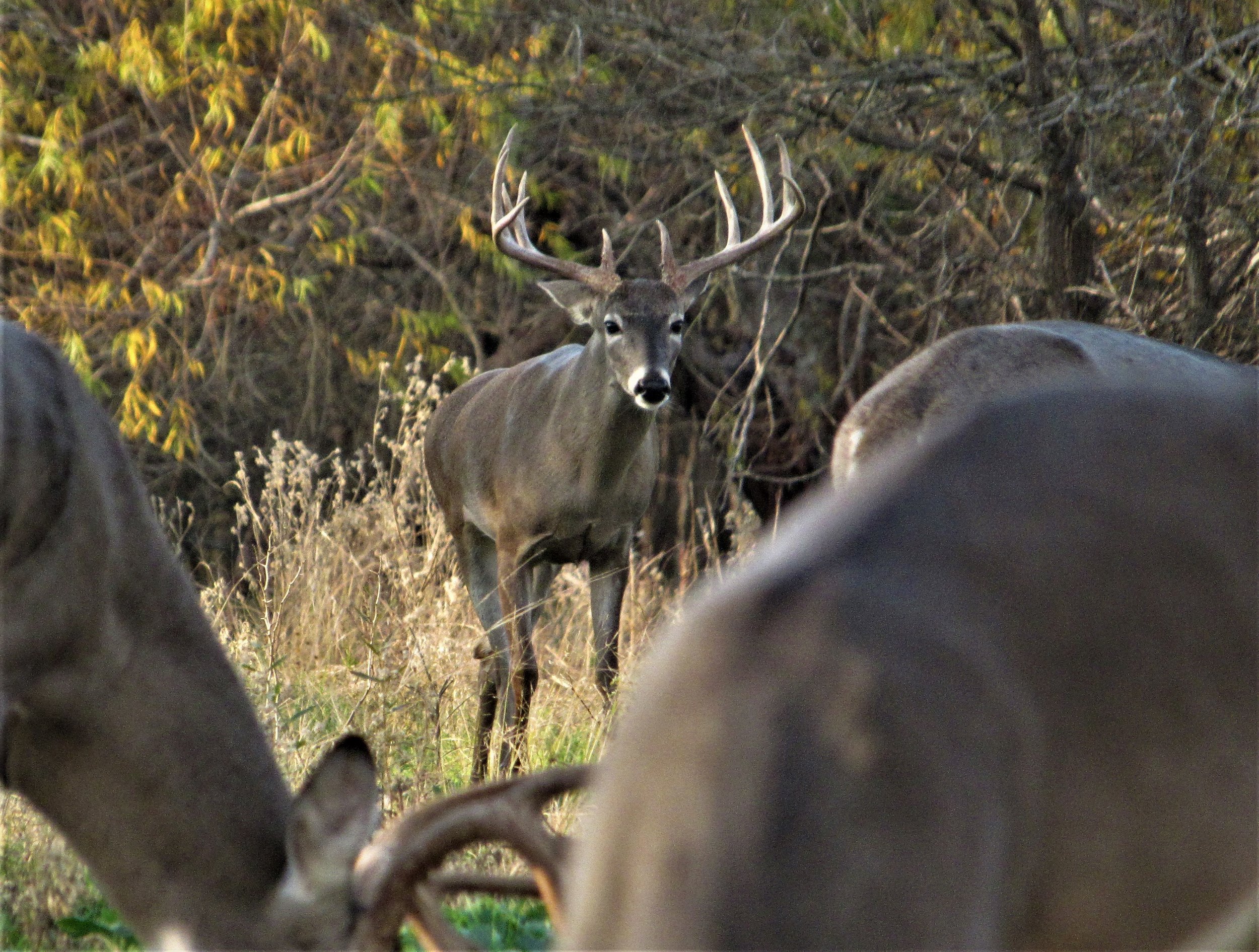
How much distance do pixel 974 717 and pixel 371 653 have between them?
421 cm

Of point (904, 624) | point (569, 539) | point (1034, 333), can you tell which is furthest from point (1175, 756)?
point (569, 539)

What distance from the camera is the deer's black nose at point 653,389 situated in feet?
22.7

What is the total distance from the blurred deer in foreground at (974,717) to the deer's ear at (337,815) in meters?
0.80

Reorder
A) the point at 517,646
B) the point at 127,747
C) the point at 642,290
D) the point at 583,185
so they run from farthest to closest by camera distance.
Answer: the point at 583,185 < the point at 642,290 < the point at 517,646 < the point at 127,747

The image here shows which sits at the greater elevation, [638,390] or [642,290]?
[642,290]

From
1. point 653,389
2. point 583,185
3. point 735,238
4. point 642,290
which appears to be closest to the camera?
point 653,389

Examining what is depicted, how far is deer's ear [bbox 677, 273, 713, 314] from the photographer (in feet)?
24.8

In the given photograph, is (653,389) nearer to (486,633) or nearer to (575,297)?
(575,297)

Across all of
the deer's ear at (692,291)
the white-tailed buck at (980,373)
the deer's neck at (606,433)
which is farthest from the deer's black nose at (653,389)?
the white-tailed buck at (980,373)

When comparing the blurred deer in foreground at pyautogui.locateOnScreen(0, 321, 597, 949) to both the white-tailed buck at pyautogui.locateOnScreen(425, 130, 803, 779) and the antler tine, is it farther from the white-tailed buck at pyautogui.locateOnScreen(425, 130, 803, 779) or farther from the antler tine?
the antler tine

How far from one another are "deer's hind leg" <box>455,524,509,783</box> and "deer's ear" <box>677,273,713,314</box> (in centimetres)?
138

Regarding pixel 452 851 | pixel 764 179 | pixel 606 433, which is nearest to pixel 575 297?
pixel 606 433

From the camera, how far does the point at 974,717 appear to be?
1452 mm

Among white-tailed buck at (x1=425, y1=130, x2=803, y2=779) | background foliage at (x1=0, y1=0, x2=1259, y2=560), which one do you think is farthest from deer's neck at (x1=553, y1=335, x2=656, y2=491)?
background foliage at (x1=0, y1=0, x2=1259, y2=560)
